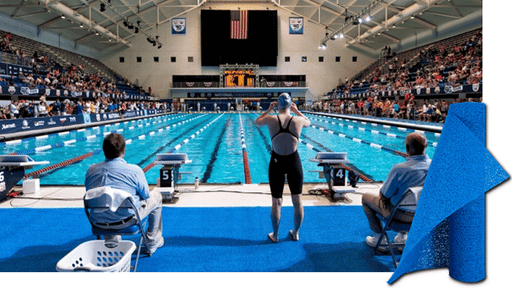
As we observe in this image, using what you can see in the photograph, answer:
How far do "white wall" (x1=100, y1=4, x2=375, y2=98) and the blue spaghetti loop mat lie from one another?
36924mm

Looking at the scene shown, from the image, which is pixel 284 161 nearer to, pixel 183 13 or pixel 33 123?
pixel 33 123

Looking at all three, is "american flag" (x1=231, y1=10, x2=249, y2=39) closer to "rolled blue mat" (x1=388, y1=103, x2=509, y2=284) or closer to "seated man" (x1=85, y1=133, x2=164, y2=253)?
"seated man" (x1=85, y1=133, x2=164, y2=253)

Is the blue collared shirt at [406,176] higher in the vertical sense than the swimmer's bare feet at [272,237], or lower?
higher

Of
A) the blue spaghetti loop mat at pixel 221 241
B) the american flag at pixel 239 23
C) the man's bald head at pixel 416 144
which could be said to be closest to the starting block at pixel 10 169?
the blue spaghetti loop mat at pixel 221 241

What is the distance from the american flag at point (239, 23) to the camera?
3688cm

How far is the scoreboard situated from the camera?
3888cm

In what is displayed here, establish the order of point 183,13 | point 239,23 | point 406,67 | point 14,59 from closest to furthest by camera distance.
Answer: point 14,59 → point 406,67 → point 183,13 → point 239,23

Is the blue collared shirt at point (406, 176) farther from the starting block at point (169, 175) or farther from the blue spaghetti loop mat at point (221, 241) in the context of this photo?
the starting block at point (169, 175)

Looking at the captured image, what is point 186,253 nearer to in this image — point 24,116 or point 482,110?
point 482,110

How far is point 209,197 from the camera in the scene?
4820 mm

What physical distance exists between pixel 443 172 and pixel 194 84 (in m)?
38.7

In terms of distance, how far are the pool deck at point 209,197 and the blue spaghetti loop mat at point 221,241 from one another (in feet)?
0.64

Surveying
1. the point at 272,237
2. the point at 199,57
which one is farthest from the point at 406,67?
the point at 272,237

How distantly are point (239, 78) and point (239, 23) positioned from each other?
218 inches
